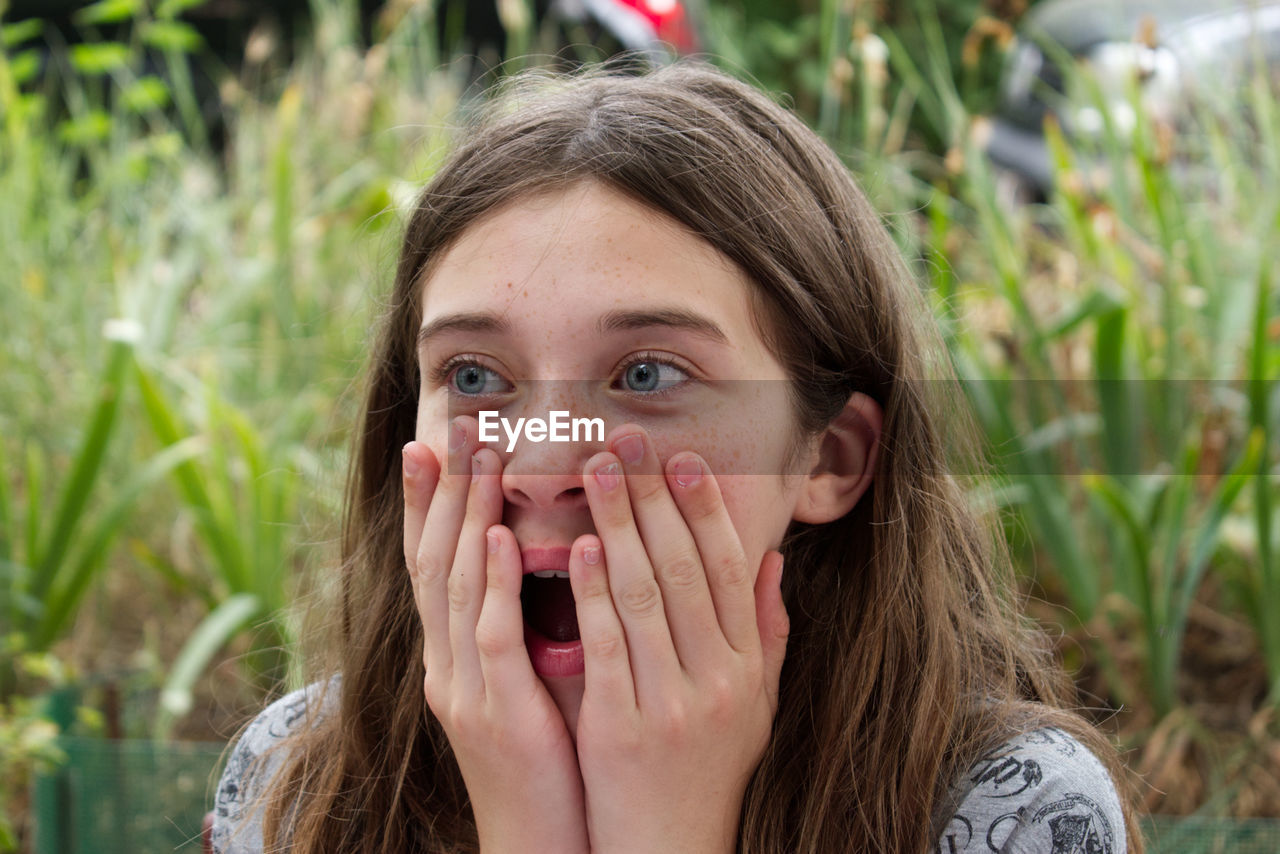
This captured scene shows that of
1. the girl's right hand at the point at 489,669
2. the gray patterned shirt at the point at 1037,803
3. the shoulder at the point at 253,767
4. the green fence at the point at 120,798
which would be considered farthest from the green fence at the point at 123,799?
the girl's right hand at the point at 489,669

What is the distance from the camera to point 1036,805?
4.31ft

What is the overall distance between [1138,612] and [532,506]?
5.16 ft

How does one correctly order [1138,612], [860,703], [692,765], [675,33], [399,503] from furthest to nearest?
[675,33]
[1138,612]
[399,503]
[860,703]
[692,765]

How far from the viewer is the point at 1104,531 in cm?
257

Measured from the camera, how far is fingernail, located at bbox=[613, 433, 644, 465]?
1262 mm

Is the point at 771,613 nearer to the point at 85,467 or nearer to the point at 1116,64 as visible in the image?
the point at 85,467

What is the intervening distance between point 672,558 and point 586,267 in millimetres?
330

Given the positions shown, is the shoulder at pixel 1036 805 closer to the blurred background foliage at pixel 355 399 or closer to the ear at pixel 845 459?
the ear at pixel 845 459

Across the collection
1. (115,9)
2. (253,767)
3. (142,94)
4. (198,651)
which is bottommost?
(253,767)

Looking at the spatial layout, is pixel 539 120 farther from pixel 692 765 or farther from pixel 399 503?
pixel 692 765

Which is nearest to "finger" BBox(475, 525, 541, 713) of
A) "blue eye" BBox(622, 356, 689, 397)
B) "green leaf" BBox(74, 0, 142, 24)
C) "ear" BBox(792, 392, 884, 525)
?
"blue eye" BBox(622, 356, 689, 397)

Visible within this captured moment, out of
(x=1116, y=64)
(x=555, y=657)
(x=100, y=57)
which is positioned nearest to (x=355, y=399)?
(x=555, y=657)

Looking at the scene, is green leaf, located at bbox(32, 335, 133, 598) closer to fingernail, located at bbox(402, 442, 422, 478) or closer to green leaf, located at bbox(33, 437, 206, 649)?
green leaf, located at bbox(33, 437, 206, 649)

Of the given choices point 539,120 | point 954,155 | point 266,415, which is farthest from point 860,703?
point 266,415
